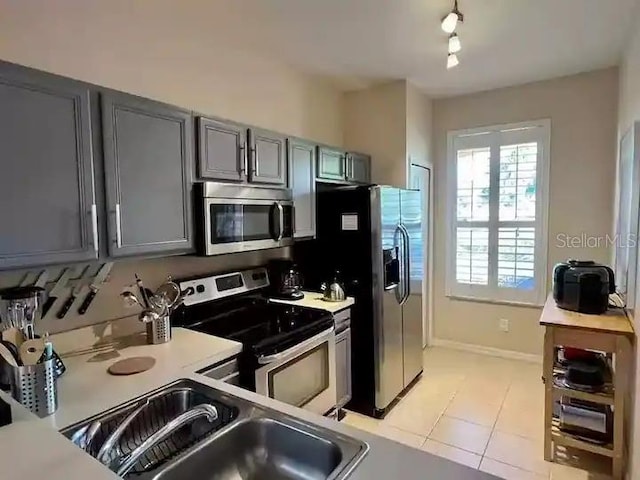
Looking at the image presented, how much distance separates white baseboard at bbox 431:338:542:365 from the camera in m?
3.87

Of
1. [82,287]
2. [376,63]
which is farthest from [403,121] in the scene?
[82,287]

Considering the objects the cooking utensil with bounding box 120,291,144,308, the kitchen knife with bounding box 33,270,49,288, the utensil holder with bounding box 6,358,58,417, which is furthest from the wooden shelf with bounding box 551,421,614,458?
the kitchen knife with bounding box 33,270,49,288

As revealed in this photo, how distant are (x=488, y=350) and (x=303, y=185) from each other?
8.84 feet

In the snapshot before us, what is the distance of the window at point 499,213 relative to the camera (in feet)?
12.2

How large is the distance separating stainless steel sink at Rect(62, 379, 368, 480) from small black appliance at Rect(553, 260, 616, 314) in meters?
2.16

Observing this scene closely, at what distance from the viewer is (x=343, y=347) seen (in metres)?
2.74

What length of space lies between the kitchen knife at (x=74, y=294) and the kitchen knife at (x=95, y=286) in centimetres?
5

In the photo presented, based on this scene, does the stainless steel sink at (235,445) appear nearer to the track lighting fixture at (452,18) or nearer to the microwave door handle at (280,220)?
the microwave door handle at (280,220)

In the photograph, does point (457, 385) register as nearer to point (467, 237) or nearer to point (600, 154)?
point (467, 237)

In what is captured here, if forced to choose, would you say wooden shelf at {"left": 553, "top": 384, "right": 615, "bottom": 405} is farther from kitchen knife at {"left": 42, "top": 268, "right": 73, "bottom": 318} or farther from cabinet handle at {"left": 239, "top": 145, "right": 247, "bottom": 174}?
kitchen knife at {"left": 42, "top": 268, "right": 73, "bottom": 318}

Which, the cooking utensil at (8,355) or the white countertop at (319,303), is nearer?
the cooking utensil at (8,355)

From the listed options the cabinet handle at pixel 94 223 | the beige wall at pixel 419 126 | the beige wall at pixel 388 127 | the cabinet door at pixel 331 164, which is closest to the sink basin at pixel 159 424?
the cabinet handle at pixel 94 223

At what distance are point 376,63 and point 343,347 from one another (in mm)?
2161

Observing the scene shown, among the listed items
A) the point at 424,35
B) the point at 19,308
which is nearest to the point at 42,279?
the point at 19,308
